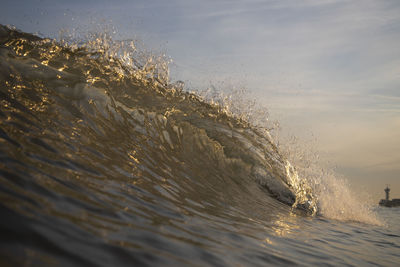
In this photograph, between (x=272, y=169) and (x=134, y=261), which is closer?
(x=134, y=261)

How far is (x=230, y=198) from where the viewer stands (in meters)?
3.45

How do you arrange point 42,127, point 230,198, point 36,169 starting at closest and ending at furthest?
point 36,169 < point 42,127 < point 230,198

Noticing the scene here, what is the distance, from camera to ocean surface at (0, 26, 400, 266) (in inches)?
46.7

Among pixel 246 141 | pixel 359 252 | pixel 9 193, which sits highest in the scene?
pixel 246 141

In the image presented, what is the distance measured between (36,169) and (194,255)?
967 mm

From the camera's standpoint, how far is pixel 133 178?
2318 mm

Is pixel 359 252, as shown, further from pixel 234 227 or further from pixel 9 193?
pixel 9 193

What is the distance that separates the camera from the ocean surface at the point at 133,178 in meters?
1.19

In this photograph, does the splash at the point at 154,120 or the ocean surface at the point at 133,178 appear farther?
the splash at the point at 154,120

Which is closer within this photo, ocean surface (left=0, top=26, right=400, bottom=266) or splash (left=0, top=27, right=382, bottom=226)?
ocean surface (left=0, top=26, right=400, bottom=266)

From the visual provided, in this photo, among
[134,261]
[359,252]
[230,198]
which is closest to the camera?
[134,261]

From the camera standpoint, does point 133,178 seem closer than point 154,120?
Yes

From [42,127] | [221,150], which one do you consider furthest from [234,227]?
[221,150]

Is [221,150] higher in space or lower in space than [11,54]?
lower
